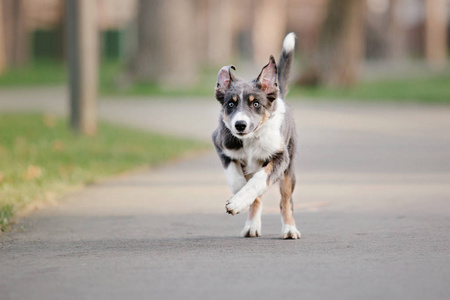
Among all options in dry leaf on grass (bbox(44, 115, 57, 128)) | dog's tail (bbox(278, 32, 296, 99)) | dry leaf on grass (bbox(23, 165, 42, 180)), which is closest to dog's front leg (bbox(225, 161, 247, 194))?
dog's tail (bbox(278, 32, 296, 99))

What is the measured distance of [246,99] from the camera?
6.91 m

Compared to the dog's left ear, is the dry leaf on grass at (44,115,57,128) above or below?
below

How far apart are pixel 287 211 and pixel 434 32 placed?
35.3m

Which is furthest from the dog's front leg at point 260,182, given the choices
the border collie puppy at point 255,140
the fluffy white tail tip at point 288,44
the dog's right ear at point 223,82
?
the fluffy white tail tip at point 288,44

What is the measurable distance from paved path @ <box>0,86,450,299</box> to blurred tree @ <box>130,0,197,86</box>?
43.0 feet

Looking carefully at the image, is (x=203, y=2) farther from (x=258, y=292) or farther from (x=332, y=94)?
(x=258, y=292)

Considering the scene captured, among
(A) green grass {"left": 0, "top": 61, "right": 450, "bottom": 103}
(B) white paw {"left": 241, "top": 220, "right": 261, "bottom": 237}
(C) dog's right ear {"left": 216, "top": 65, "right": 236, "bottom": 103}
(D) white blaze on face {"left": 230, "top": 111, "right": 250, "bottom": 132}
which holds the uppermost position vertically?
(C) dog's right ear {"left": 216, "top": 65, "right": 236, "bottom": 103}

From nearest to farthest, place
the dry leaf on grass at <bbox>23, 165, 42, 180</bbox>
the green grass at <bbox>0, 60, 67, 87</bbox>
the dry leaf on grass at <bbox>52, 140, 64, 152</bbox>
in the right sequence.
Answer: the dry leaf on grass at <bbox>23, 165, 42, 180</bbox> < the dry leaf on grass at <bbox>52, 140, 64, 152</bbox> < the green grass at <bbox>0, 60, 67, 87</bbox>

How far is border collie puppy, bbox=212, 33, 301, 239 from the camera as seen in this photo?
6816mm

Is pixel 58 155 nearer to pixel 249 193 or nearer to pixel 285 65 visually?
pixel 285 65

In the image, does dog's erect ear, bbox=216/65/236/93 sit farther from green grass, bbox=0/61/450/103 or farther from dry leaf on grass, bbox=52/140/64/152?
green grass, bbox=0/61/450/103

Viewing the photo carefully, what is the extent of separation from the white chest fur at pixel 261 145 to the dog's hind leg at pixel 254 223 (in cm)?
38

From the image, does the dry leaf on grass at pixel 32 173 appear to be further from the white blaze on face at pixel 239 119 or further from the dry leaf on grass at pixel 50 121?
the dry leaf on grass at pixel 50 121

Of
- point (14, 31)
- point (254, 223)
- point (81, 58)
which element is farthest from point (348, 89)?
point (254, 223)
